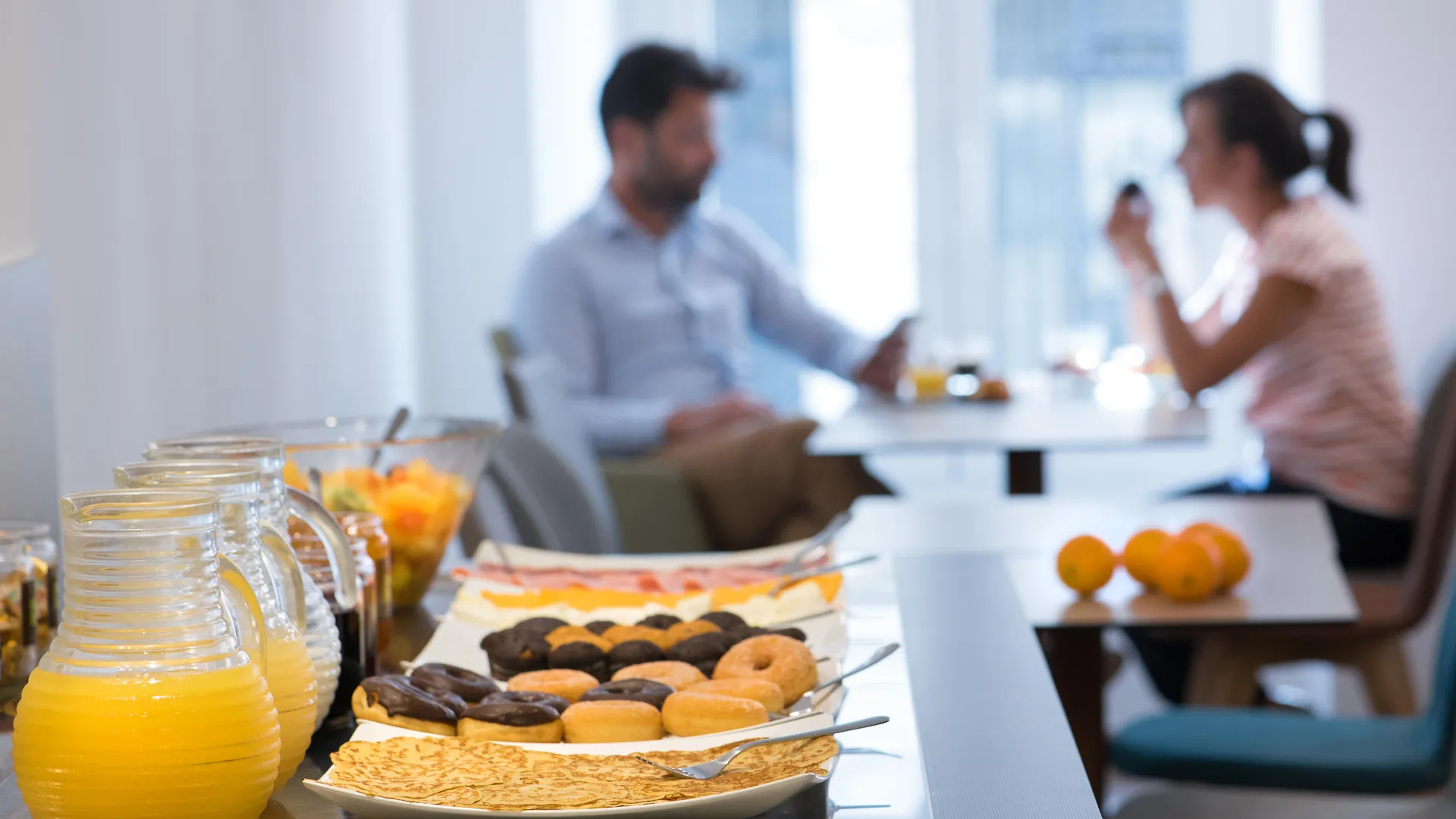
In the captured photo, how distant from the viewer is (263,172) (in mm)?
2359

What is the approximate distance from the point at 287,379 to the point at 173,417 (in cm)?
55

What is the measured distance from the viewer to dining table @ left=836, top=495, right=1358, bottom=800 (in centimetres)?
137

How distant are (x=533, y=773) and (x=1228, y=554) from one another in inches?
37.9

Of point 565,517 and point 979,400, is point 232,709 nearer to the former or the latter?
point 565,517

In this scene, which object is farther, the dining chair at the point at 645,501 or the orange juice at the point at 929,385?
the orange juice at the point at 929,385

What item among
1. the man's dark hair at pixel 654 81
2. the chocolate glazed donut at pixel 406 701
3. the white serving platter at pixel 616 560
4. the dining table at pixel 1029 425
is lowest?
the dining table at pixel 1029 425

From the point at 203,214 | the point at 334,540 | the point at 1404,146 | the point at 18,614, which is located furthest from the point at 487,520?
the point at 1404,146

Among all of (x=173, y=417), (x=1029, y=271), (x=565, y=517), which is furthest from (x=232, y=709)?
(x=1029, y=271)

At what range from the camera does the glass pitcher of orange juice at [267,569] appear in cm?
67

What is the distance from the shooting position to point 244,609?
65cm

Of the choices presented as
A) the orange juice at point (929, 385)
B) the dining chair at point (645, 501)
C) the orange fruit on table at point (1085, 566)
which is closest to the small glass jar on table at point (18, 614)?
the orange fruit on table at point (1085, 566)

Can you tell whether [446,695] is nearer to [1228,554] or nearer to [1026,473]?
[1228,554]

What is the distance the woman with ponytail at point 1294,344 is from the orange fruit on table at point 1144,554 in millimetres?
1507

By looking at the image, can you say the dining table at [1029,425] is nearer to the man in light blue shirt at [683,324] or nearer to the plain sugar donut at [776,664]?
the man in light blue shirt at [683,324]
